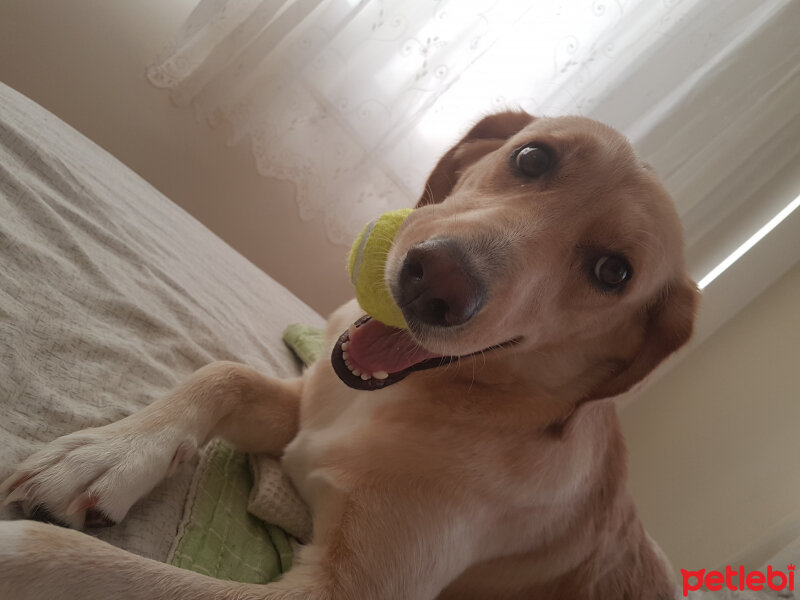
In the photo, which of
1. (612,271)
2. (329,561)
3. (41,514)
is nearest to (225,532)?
(329,561)

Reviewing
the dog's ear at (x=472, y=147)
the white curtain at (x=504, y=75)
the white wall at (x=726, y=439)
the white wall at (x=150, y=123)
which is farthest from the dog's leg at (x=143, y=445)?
the white wall at (x=726, y=439)

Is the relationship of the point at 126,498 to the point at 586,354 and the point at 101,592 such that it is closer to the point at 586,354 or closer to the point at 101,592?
the point at 101,592

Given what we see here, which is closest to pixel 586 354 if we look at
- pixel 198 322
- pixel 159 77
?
pixel 198 322

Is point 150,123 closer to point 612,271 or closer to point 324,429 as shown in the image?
point 324,429

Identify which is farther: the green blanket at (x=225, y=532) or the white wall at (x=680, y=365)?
the white wall at (x=680, y=365)

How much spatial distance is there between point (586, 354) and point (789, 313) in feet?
6.99

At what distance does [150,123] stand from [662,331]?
306 centimetres

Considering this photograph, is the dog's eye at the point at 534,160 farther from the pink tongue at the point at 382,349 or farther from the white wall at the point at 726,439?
the white wall at the point at 726,439

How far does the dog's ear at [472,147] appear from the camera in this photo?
5.98 ft

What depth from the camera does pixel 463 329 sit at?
3.84ft

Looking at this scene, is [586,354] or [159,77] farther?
[159,77]

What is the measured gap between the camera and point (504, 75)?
286 centimetres

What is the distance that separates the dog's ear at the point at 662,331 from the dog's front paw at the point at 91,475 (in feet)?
3.63

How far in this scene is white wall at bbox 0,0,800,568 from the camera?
2.85 meters
